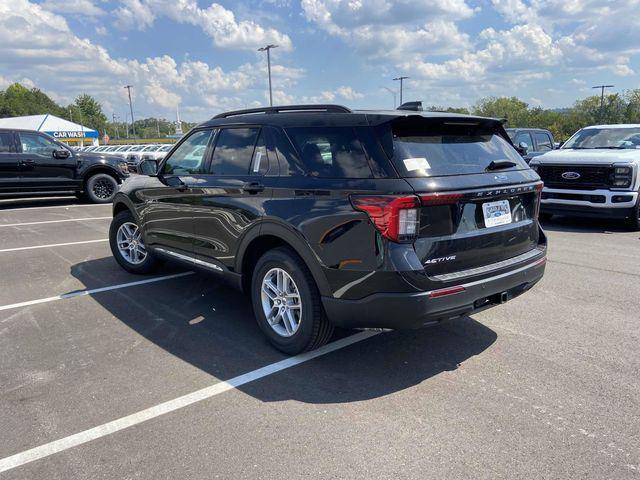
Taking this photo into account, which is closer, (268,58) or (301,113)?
(301,113)

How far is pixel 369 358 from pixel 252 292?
3.52ft

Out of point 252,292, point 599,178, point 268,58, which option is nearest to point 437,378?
point 252,292

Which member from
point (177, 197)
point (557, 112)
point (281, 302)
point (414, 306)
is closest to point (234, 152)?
point (177, 197)

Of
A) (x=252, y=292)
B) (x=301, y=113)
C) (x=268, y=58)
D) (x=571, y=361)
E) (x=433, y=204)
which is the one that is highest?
(x=268, y=58)

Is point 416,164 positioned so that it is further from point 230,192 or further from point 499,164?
point 230,192

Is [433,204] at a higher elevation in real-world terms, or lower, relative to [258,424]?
higher

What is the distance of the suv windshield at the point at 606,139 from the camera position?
9805 millimetres

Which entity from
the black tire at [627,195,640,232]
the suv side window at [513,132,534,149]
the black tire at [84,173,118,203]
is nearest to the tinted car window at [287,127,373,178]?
the black tire at [627,195,640,232]

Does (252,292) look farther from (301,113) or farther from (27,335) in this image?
(27,335)

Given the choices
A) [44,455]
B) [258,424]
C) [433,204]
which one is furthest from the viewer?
[433,204]

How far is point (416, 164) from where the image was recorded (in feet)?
10.5

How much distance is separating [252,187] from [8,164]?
34.1 ft

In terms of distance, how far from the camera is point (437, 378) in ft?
11.2

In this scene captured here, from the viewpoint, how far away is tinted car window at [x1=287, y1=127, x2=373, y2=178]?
3275 millimetres
